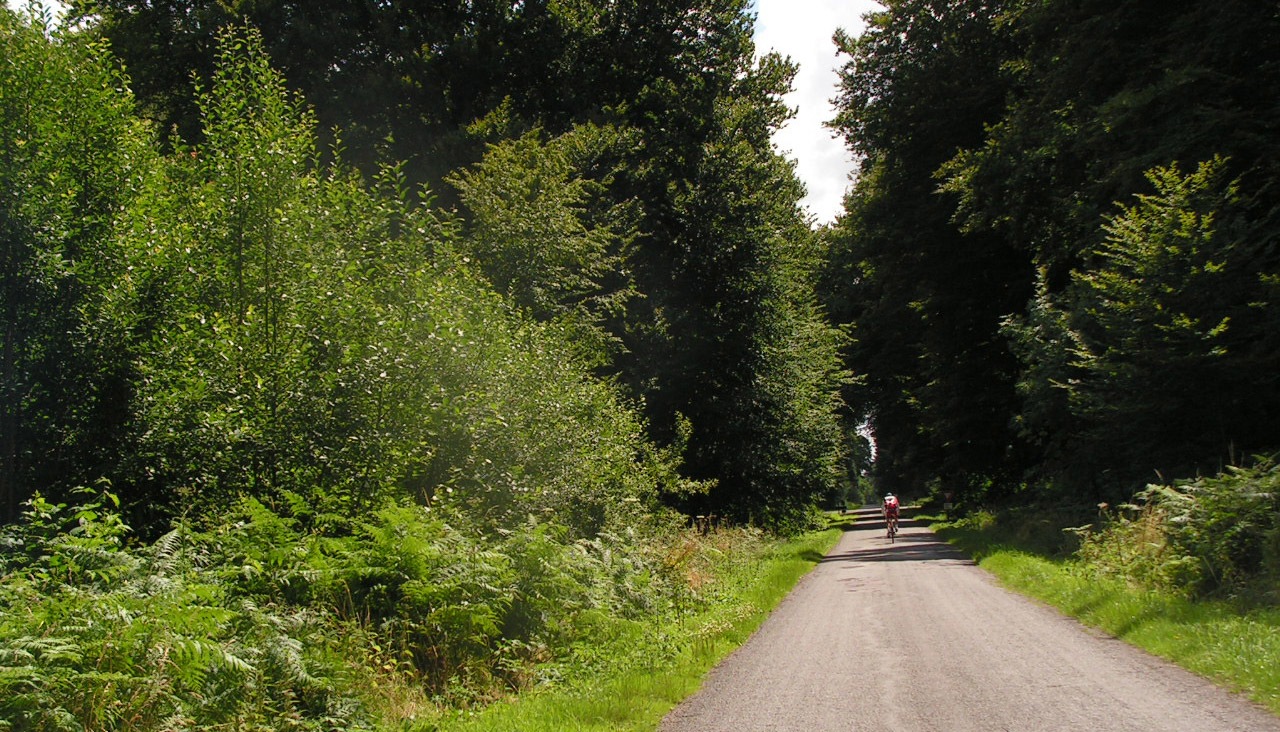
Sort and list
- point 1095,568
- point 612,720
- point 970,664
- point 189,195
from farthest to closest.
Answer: point 1095,568 < point 189,195 < point 970,664 < point 612,720

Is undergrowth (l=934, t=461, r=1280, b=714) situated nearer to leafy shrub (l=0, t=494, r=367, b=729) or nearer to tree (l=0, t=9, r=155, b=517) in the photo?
leafy shrub (l=0, t=494, r=367, b=729)

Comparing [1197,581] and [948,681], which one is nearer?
[948,681]

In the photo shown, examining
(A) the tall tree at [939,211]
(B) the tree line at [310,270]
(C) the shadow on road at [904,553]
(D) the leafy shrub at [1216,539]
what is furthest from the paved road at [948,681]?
(A) the tall tree at [939,211]

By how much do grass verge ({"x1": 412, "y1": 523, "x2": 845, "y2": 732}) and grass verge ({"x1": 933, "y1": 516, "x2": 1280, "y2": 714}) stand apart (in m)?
4.24

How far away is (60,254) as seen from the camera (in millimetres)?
10320

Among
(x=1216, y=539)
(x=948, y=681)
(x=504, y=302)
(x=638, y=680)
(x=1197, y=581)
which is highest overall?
(x=504, y=302)

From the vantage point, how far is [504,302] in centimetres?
1634

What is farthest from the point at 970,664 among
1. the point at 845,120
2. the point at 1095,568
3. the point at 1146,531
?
the point at 845,120

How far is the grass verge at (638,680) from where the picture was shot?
732 cm

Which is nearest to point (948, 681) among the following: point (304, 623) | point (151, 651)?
point (304, 623)

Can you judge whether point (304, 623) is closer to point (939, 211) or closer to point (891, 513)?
point (939, 211)

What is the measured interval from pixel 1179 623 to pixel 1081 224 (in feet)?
44.1

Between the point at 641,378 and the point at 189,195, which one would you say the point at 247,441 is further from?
the point at 641,378

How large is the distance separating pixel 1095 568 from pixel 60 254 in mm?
14939
